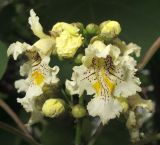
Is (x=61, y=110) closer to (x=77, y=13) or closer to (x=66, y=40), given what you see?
(x=66, y=40)

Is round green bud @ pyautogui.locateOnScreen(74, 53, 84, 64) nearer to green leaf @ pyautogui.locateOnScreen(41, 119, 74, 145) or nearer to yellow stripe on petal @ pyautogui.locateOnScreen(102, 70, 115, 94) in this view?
yellow stripe on petal @ pyautogui.locateOnScreen(102, 70, 115, 94)

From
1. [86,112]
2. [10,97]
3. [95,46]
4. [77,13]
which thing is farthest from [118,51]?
[10,97]

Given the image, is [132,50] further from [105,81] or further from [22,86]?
[22,86]

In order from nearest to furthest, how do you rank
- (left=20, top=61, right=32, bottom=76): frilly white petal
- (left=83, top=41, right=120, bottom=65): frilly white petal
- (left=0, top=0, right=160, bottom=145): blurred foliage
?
(left=83, top=41, right=120, bottom=65): frilly white petal, (left=20, top=61, right=32, bottom=76): frilly white petal, (left=0, top=0, right=160, bottom=145): blurred foliage

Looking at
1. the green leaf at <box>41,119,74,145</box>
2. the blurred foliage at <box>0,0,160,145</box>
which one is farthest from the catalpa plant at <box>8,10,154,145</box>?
the green leaf at <box>41,119,74,145</box>

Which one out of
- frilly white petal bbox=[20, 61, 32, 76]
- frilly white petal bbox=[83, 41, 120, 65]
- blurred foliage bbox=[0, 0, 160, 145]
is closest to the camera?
frilly white petal bbox=[83, 41, 120, 65]

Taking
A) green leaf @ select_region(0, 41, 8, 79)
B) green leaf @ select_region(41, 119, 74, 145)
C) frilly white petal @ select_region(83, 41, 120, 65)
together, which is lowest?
green leaf @ select_region(41, 119, 74, 145)

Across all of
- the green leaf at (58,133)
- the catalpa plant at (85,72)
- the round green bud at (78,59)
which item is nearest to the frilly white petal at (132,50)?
the catalpa plant at (85,72)

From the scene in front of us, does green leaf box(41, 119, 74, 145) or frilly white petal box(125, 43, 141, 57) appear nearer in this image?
frilly white petal box(125, 43, 141, 57)
